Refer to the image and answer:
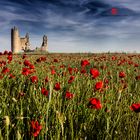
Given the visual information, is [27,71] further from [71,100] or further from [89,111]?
[89,111]

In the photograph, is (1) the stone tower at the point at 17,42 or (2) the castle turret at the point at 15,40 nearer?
(2) the castle turret at the point at 15,40

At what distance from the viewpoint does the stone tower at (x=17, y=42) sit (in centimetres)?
7397

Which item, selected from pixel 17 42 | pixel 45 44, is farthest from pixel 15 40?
pixel 45 44

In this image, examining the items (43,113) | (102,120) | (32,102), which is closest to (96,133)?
(102,120)

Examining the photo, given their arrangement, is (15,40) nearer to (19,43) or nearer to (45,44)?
(19,43)

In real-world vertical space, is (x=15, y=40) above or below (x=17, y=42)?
above

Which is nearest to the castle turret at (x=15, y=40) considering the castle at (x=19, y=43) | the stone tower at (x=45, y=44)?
the castle at (x=19, y=43)

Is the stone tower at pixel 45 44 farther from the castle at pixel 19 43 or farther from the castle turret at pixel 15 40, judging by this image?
the castle turret at pixel 15 40

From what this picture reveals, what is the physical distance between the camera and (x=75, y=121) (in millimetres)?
3387

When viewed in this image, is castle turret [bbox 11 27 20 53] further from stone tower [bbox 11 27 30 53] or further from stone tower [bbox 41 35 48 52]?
stone tower [bbox 41 35 48 52]

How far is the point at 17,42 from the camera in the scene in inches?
2975

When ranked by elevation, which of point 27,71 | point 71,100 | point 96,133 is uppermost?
point 27,71

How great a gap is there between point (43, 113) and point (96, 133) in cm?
63

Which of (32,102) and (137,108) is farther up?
Result: (137,108)
